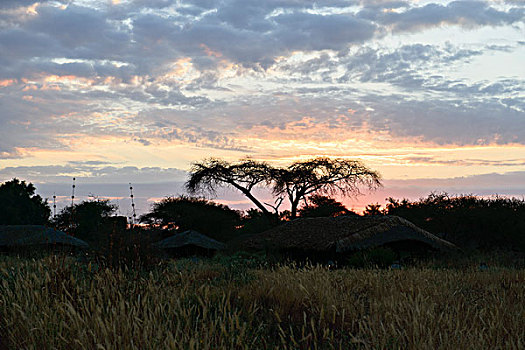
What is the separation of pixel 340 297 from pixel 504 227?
18322 mm

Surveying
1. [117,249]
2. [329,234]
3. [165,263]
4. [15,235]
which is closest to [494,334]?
[165,263]

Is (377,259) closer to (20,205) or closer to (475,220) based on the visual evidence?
(475,220)

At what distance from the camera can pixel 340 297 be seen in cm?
609

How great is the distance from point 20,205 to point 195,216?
56.0ft

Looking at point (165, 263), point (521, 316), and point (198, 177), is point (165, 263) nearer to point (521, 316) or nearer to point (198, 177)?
point (521, 316)

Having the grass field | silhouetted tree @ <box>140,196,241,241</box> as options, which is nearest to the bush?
the grass field

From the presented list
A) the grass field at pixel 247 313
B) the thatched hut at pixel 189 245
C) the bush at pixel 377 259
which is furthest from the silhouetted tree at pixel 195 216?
the grass field at pixel 247 313

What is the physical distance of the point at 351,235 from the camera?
16594mm

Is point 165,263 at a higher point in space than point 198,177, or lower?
lower

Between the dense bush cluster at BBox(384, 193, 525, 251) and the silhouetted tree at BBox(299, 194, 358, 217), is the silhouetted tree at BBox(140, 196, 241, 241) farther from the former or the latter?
the dense bush cluster at BBox(384, 193, 525, 251)

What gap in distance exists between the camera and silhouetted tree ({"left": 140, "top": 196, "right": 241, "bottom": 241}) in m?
28.5

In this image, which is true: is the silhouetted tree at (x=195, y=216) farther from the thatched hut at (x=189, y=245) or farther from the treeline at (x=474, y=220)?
the treeline at (x=474, y=220)

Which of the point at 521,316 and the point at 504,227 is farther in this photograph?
the point at 504,227

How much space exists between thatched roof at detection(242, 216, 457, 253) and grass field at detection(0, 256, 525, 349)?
23.5ft
